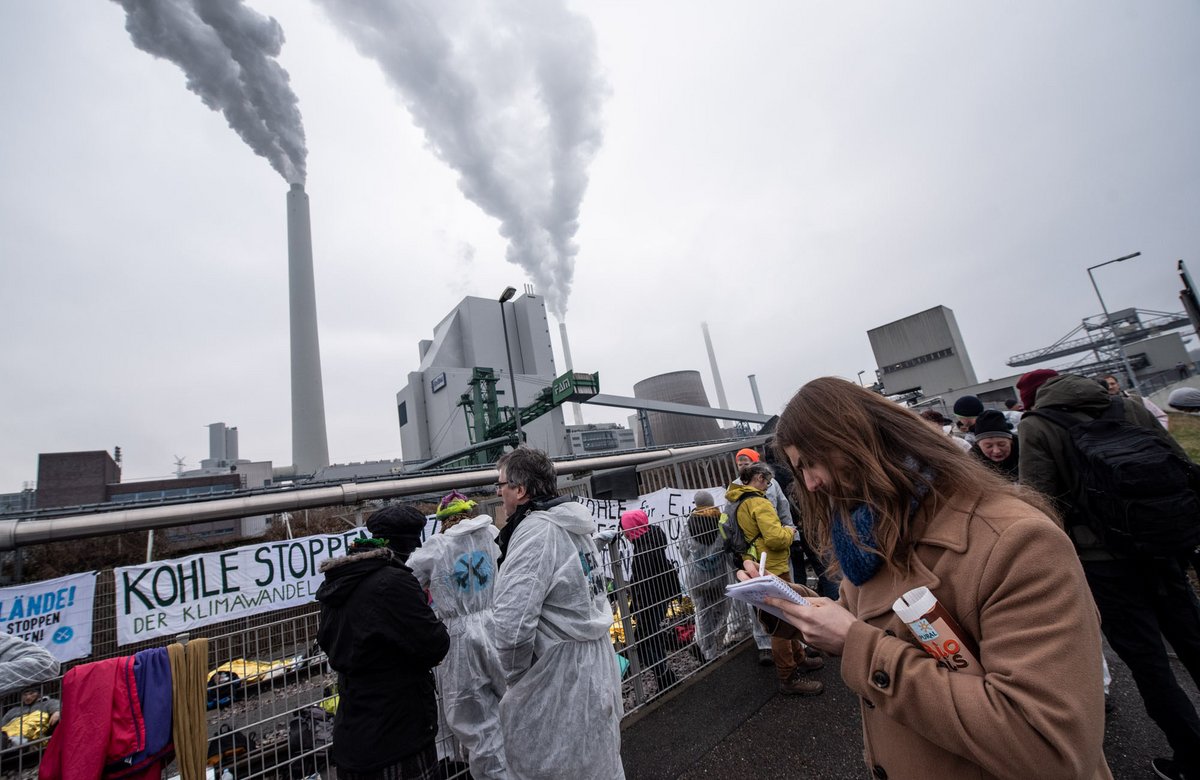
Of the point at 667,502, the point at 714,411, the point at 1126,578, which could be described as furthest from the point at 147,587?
the point at 714,411

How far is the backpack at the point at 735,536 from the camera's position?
3994 millimetres

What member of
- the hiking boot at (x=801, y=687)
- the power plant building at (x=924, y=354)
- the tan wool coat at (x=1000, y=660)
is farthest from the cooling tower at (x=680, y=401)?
the tan wool coat at (x=1000, y=660)

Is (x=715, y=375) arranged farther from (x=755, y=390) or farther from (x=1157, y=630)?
(x=1157, y=630)

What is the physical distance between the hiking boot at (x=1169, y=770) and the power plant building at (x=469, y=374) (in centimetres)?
2981

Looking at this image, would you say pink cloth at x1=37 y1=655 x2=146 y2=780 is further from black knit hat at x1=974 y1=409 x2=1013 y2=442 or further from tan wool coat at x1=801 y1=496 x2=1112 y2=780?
black knit hat at x1=974 y1=409 x2=1013 y2=442

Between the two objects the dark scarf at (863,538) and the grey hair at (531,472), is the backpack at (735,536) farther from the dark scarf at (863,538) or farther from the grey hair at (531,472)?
the dark scarf at (863,538)

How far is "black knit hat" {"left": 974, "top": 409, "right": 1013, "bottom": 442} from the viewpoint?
327cm

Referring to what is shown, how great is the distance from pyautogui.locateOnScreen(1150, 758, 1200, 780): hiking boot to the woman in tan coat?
1996mm

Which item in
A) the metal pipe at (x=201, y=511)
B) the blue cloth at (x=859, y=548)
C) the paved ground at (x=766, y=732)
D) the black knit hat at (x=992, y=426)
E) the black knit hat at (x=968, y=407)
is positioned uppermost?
the metal pipe at (x=201, y=511)

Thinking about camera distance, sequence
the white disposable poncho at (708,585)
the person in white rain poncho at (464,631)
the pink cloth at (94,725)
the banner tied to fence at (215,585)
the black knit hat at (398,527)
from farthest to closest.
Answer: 1. the banner tied to fence at (215,585)
2. the white disposable poncho at (708,585)
3. the person in white rain poncho at (464,631)
4. the black knit hat at (398,527)
5. the pink cloth at (94,725)

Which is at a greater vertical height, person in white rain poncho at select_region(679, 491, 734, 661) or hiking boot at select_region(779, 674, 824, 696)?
person in white rain poncho at select_region(679, 491, 734, 661)

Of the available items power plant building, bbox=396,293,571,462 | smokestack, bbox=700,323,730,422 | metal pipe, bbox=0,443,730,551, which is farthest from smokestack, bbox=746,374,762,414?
metal pipe, bbox=0,443,730,551

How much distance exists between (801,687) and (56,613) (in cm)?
642

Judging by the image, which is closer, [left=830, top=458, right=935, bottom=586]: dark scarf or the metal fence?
[left=830, top=458, right=935, bottom=586]: dark scarf
